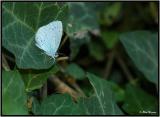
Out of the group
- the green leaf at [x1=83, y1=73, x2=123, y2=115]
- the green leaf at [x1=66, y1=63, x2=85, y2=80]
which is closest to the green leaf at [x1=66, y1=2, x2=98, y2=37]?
the green leaf at [x1=66, y1=63, x2=85, y2=80]

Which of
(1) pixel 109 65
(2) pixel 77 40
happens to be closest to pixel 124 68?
(1) pixel 109 65

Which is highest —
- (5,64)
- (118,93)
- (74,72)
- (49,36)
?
(49,36)

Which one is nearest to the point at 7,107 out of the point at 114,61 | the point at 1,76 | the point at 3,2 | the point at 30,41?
the point at 1,76

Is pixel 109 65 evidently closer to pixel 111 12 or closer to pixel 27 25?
pixel 111 12

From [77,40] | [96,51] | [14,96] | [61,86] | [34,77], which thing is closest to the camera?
[14,96]

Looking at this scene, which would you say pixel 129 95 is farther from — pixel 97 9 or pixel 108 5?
pixel 108 5

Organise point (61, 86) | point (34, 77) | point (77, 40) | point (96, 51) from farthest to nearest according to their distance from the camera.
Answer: point (96, 51) < point (77, 40) < point (61, 86) < point (34, 77)
